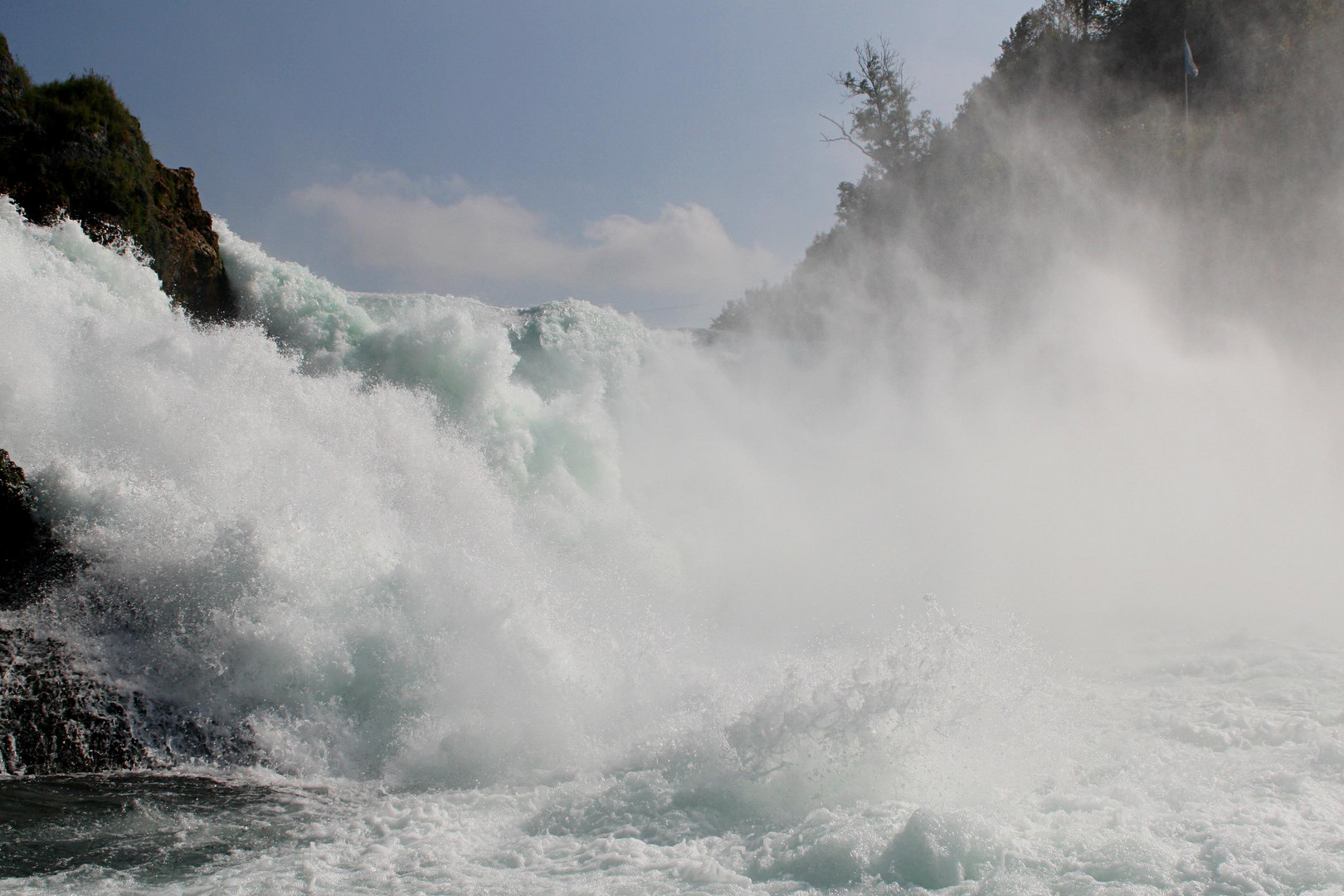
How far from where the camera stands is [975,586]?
10.2 meters

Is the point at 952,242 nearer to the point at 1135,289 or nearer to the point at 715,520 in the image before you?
the point at 1135,289

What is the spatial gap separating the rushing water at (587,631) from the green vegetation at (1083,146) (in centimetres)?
902

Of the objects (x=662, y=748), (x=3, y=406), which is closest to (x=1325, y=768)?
(x=662, y=748)

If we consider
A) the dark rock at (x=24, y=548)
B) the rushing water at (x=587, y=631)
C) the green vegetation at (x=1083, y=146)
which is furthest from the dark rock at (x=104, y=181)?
the green vegetation at (x=1083, y=146)

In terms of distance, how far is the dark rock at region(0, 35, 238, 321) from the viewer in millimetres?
8125

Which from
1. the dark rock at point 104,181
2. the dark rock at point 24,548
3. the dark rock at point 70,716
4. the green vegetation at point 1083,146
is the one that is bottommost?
the dark rock at point 70,716

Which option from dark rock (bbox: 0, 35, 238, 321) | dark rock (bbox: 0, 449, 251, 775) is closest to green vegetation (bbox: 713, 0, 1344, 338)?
dark rock (bbox: 0, 35, 238, 321)

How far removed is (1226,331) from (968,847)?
16947 millimetres

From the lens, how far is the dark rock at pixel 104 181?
8.12 m

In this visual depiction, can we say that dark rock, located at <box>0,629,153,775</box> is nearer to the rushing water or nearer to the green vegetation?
the rushing water

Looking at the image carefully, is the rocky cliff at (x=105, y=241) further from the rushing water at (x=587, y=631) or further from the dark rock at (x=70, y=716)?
the rushing water at (x=587, y=631)

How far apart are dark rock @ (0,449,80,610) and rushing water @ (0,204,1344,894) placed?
0.14 meters

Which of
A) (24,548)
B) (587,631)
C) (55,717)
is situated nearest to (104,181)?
(24,548)

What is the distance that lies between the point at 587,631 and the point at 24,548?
3.84 m
